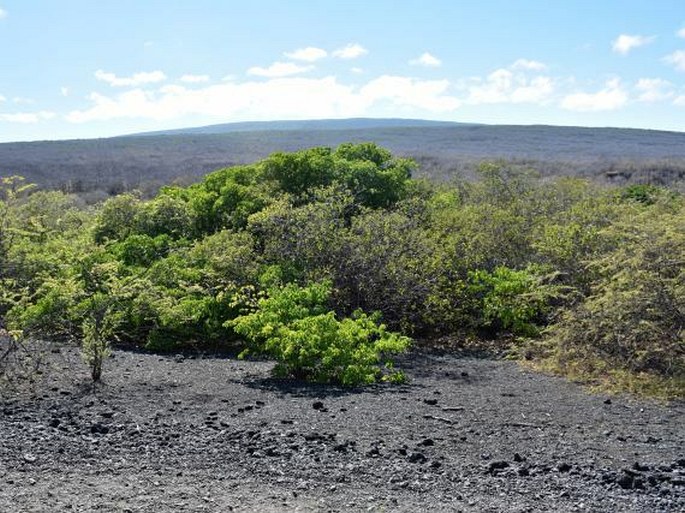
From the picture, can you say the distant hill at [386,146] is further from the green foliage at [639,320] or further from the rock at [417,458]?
the rock at [417,458]

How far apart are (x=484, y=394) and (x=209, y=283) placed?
4.57m

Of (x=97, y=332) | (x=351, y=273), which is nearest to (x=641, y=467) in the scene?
(x=97, y=332)

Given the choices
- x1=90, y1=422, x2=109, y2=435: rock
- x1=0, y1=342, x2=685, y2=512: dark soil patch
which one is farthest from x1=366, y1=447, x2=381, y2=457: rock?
x1=90, y1=422, x2=109, y2=435: rock

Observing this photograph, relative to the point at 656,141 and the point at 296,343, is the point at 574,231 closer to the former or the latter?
the point at 296,343

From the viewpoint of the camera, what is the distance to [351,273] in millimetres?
11172

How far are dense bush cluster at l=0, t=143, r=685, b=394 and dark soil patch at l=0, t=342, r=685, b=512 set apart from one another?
0.73m

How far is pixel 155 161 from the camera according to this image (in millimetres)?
53938

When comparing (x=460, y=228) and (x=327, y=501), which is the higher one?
(x=460, y=228)

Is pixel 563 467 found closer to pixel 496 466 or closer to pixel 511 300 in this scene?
pixel 496 466

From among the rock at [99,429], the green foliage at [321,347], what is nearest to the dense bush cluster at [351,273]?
the green foliage at [321,347]

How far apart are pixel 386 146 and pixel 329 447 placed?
6103 cm

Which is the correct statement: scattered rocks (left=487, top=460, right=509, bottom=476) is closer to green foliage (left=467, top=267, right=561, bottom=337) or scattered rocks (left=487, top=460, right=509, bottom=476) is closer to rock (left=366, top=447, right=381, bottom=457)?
rock (left=366, top=447, right=381, bottom=457)

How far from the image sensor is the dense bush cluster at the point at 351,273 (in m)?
8.34

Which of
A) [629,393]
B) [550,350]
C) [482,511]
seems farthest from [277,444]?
[550,350]
